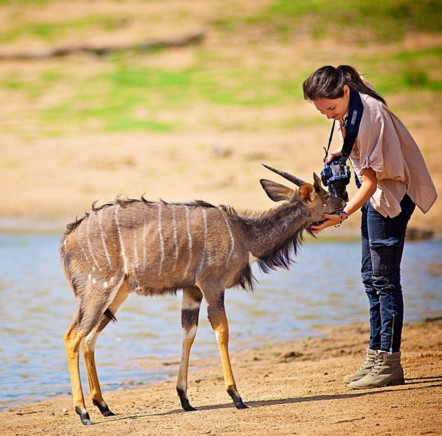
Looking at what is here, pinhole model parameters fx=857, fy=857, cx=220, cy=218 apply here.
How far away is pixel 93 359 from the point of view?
5.78m

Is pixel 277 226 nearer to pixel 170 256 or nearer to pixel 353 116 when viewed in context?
pixel 170 256

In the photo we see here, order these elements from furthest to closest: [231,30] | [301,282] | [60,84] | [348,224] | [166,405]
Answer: [231,30] < [60,84] < [348,224] < [301,282] < [166,405]

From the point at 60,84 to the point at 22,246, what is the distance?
8.81 metres

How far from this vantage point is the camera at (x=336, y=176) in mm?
5844

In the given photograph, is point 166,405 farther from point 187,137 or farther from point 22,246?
point 187,137

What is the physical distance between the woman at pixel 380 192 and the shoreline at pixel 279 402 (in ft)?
1.25

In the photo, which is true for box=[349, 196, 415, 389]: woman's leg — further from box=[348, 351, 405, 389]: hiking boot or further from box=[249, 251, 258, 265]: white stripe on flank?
box=[249, 251, 258, 265]: white stripe on flank

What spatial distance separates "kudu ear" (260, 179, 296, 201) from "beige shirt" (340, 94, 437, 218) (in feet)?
1.99

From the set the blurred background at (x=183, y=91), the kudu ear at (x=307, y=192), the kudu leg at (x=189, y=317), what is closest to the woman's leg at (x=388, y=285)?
the kudu ear at (x=307, y=192)

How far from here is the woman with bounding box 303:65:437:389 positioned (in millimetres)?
5324

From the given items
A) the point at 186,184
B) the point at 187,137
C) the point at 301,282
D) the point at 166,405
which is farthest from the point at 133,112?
the point at 166,405

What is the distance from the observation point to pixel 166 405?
19.2 feet

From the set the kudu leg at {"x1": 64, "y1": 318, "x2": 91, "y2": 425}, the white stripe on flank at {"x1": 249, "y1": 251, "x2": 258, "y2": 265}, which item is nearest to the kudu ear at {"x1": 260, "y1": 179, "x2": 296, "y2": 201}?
the white stripe on flank at {"x1": 249, "y1": 251, "x2": 258, "y2": 265}

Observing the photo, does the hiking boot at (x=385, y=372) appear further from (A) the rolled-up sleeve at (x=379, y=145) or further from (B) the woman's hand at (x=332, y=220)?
(A) the rolled-up sleeve at (x=379, y=145)
